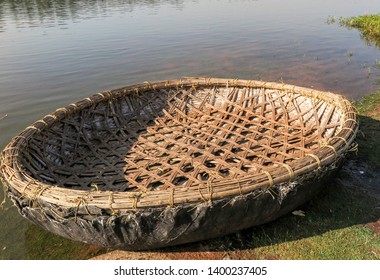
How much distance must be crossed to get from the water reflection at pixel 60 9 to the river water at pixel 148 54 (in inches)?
6.5

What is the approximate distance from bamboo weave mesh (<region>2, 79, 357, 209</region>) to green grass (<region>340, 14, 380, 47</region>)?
30.1 feet

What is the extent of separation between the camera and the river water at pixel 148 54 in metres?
7.47

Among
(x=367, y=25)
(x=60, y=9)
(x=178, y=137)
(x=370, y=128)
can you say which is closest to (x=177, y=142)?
(x=178, y=137)

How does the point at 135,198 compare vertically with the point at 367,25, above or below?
above

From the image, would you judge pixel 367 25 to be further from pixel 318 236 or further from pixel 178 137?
pixel 318 236

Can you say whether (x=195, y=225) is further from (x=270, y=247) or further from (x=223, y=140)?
(x=223, y=140)

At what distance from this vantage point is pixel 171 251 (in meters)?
3.42

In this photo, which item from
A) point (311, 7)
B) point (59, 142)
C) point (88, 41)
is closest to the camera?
point (59, 142)

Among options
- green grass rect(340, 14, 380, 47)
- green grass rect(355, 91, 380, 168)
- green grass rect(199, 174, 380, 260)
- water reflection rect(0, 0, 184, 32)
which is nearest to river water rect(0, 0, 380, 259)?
water reflection rect(0, 0, 184, 32)

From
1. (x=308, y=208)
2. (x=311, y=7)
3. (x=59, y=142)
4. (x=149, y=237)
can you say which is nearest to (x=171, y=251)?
(x=149, y=237)

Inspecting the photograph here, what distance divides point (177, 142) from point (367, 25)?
12.9 metres

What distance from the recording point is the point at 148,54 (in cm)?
1170

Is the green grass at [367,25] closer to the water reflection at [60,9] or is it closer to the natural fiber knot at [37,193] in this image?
the water reflection at [60,9]

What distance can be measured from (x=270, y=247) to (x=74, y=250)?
2.25 metres
